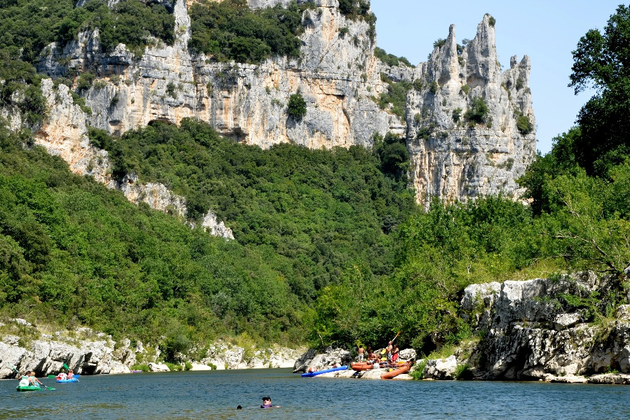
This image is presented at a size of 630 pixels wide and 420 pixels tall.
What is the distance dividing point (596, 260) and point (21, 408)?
25136mm

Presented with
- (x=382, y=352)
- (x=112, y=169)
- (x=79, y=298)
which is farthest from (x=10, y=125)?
(x=382, y=352)

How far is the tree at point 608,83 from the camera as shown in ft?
189

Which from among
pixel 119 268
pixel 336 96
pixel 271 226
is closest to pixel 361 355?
pixel 119 268

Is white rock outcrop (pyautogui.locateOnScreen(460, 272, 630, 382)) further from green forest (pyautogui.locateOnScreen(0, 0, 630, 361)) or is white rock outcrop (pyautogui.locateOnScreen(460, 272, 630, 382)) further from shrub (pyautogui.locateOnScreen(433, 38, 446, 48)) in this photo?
shrub (pyautogui.locateOnScreen(433, 38, 446, 48))

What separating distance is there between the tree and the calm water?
2098cm

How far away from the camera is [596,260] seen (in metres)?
43.7

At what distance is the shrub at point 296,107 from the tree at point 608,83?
3373 inches

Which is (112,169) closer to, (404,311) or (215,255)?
(215,255)

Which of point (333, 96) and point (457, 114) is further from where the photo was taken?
point (333, 96)

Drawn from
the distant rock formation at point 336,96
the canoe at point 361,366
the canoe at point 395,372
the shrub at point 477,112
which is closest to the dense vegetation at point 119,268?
the canoe at point 361,366

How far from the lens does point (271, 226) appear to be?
125 m

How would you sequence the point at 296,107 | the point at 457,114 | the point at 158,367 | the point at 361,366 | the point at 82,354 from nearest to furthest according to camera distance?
the point at 361,366 → the point at 82,354 → the point at 158,367 → the point at 457,114 → the point at 296,107

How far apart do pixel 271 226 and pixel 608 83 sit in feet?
233

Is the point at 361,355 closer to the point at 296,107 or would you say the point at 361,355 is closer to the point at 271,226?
the point at 271,226
